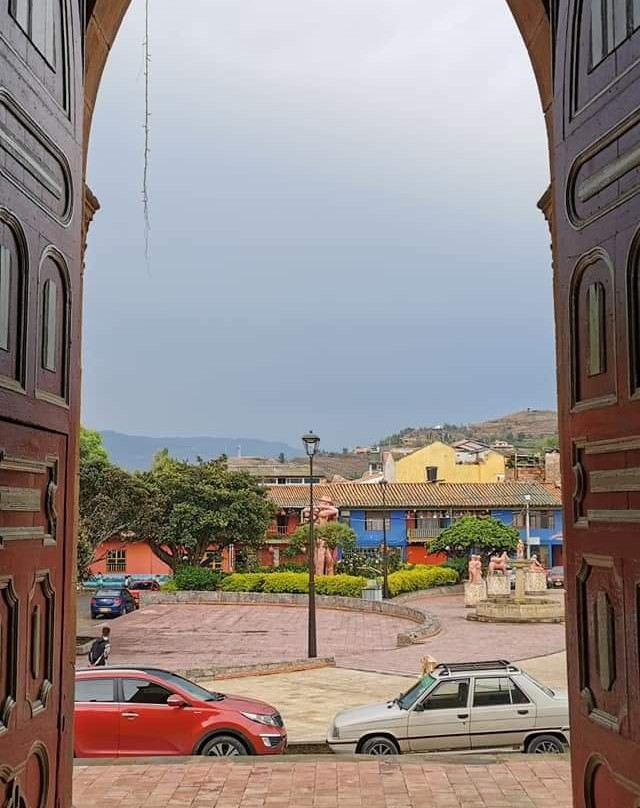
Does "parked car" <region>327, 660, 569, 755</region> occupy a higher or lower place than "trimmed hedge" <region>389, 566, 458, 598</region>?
higher

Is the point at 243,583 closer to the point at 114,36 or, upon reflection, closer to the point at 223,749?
the point at 223,749

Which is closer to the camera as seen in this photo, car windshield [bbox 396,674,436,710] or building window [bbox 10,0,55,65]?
building window [bbox 10,0,55,65]

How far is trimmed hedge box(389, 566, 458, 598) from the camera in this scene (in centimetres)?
3597

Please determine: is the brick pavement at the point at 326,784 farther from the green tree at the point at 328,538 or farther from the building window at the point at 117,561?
the building window at the point at 117,561

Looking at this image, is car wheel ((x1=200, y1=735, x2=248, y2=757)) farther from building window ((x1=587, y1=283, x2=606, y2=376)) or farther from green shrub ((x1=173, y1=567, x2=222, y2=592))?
green shrub ((x1=173, y1=567, x2=222, y2=592))

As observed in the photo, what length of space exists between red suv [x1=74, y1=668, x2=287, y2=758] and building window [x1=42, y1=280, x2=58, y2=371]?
243 inches

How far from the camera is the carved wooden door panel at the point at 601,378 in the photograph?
136 inches

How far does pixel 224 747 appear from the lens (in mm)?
9250

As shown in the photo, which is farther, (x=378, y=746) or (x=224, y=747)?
(x=378, y=746)

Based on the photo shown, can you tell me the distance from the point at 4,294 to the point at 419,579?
35.4 metres

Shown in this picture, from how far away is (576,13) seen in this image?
13.8ft

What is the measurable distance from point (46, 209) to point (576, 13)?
8.30 feet

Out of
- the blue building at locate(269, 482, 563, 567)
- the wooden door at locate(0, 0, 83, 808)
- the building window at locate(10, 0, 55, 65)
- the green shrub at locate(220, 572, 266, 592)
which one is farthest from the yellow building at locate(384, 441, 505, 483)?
the building window at locate(10, 0, 55, 65)

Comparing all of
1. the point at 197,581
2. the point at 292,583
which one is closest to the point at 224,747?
the point at 292,583
